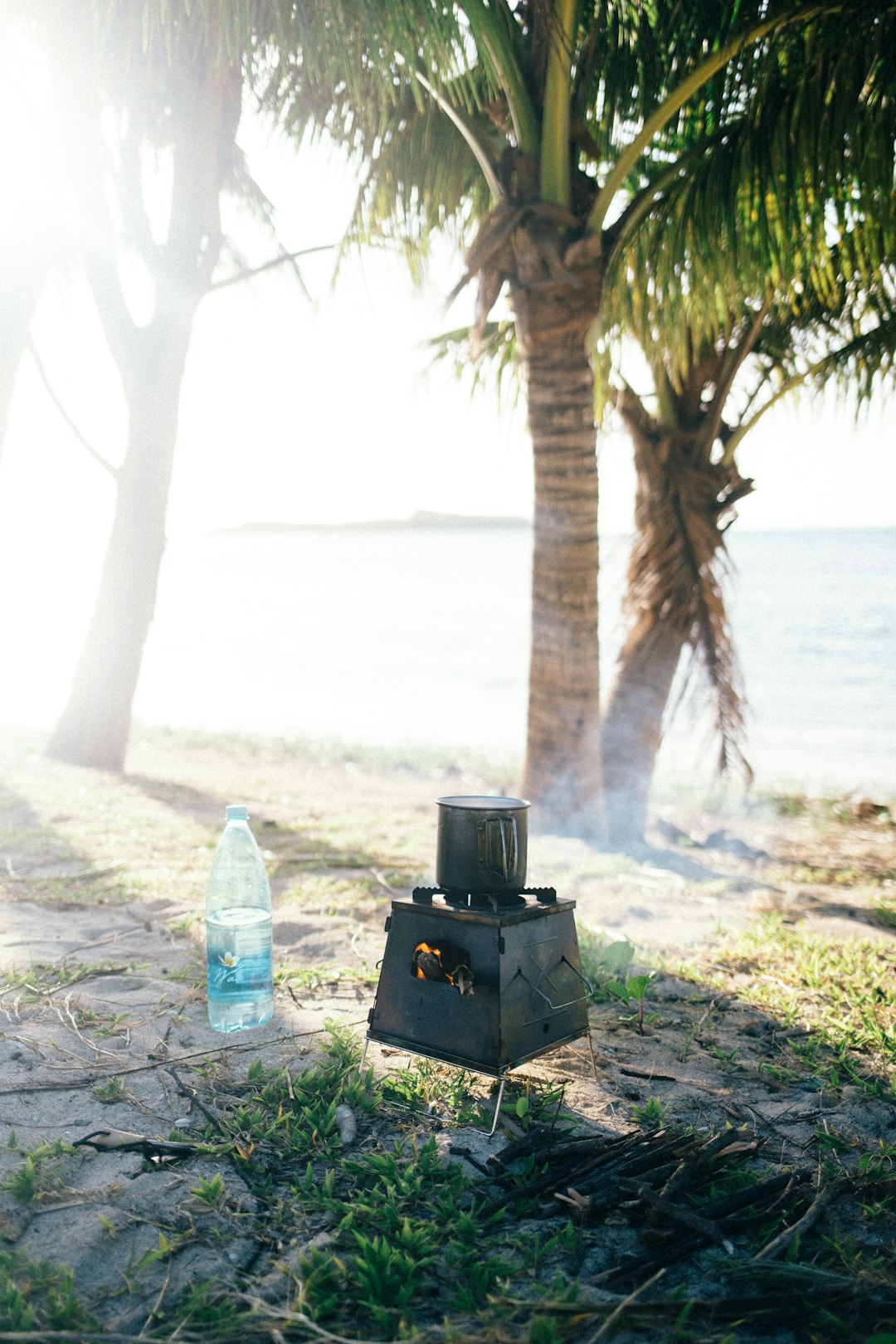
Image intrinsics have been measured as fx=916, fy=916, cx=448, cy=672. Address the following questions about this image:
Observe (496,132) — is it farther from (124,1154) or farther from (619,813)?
(124,1154)

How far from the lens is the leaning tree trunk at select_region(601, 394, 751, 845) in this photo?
7.02 meters

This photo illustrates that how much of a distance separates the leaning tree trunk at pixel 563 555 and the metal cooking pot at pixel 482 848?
11.5 feet

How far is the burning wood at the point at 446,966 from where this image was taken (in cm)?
262

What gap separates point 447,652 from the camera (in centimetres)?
3234

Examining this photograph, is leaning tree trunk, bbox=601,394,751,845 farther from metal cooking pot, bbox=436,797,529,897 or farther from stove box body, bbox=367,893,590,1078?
metal cooking pot, bbox=436,797,529,897

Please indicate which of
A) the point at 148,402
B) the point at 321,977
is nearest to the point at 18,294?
the point at 148,402

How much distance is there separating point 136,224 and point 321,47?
3664 mm

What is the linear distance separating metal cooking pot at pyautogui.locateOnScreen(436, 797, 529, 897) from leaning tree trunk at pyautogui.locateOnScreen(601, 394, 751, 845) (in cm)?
428

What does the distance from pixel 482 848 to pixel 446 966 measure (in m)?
0.36

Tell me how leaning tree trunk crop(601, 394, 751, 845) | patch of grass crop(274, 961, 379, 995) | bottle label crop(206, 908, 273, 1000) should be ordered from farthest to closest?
leaning tree trunk crop(601, 394, 751, 845), patch of grass crop(274, 961, 379, 995), bottle label crop(206, 908, 273, 1000)

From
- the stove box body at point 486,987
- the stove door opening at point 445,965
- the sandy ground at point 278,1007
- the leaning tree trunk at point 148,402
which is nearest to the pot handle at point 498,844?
the stove box body at point 486,987

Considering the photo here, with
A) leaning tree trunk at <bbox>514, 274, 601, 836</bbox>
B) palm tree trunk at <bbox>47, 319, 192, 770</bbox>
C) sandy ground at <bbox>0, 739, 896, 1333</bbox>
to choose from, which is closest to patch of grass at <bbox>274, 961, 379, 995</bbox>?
sandy ground at <bbox>0, 739, 896, 1333</bbox>

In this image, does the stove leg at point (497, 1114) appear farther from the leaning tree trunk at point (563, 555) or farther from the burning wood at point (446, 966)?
the leaning tree trunk at point (563, 555)

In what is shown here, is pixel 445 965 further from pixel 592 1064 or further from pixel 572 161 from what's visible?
pixel 572 161
